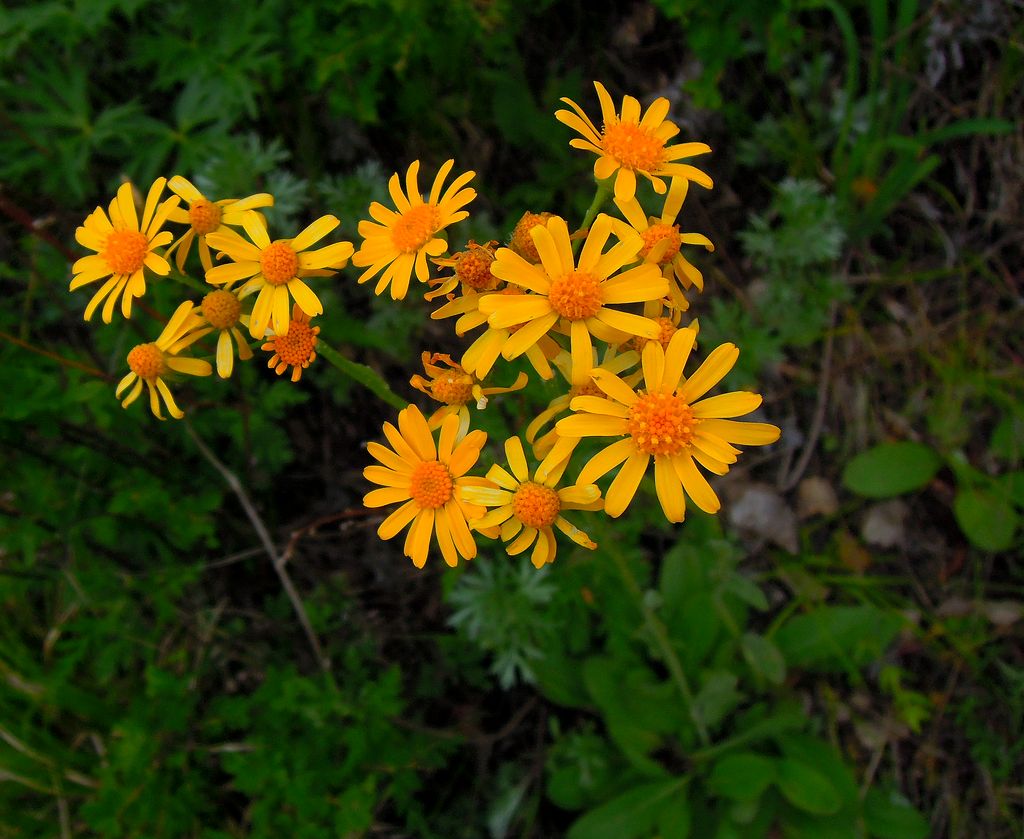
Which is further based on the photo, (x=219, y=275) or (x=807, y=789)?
(x=807, y=789)

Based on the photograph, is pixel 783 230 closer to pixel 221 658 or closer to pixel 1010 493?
pixel 1010 493

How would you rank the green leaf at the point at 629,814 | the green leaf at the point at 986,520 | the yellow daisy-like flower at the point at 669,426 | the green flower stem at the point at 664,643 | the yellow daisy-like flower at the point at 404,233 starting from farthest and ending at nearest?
the green leaf at the point at 986,520
the green leaf at the point at 629,814
the green flower stem at the point at 664,643
the yellow daisy-like flower at the point at 404,233
the yellow daisy-like flower at the point at 669,426

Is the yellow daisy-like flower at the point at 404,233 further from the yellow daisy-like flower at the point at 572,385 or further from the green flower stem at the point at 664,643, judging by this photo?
the green flower stem at the point at 664,643

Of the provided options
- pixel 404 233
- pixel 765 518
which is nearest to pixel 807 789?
pixel 765 518

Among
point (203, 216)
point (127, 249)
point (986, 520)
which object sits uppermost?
point (203, 216)

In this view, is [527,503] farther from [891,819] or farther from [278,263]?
[891,819]

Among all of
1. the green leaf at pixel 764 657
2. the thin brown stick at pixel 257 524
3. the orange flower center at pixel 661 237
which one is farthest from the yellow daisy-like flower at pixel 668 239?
the thin brown stick at pixel 257 524

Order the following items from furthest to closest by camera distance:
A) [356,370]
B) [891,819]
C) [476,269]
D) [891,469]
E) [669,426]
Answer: [891,469] < [891,819] < [356,370] < [476,269] < [669,426]
